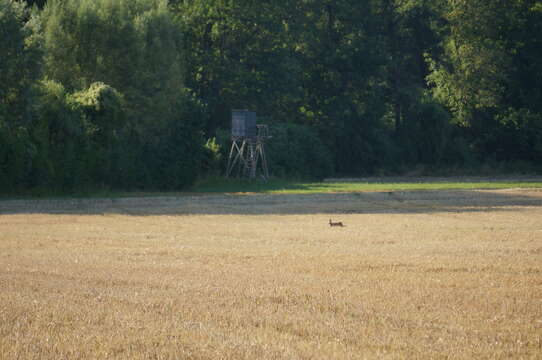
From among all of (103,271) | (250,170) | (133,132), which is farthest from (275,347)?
(250,170)

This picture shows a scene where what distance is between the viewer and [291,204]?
28969 millimetres

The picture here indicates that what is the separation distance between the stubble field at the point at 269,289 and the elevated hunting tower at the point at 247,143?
69.8 ft

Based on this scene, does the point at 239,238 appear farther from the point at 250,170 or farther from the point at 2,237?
the point at 250,170

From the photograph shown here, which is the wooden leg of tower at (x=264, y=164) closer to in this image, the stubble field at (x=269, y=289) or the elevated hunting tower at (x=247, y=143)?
the elevated hunting tower at (x=247, y=143)

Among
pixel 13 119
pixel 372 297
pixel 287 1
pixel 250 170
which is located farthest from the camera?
pixel 287 1

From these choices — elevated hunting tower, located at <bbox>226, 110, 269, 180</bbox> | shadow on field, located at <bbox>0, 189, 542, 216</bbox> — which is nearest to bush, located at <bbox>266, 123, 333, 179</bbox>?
elevated hunting tower, located at <bbox>226, 110, 269, 180</bbox>

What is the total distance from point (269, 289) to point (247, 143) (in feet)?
109

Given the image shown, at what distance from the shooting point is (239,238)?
678 inches

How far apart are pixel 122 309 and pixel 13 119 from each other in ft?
81.0

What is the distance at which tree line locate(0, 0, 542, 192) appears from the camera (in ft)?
107

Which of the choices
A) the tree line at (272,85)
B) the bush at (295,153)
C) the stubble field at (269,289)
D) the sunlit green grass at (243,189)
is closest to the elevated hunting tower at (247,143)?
the tree line at (272,85)

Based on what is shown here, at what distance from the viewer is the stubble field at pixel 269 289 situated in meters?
7.41

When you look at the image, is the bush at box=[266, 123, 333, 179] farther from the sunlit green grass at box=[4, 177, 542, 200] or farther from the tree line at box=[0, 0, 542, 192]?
the sunlit green grass at box=[4, 177, 542, 200]

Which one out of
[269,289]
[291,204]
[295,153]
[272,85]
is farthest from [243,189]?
[269,289]
